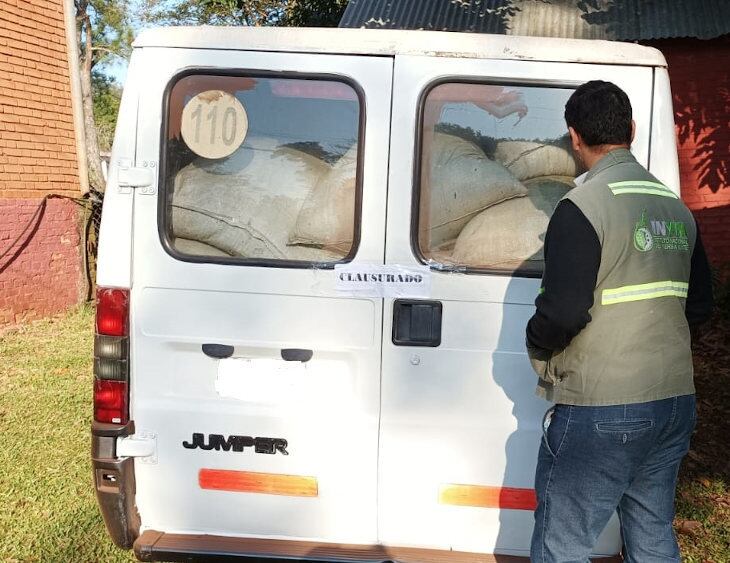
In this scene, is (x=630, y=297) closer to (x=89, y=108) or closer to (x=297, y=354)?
(x=297, y=354)

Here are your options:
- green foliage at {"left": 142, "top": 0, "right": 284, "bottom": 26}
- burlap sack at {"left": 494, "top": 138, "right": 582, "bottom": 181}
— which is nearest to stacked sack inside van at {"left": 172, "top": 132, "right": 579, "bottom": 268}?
burlap sack at {"left": 494, "top": 138, "right": 582, "bottom": 181}

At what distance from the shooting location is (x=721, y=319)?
837 centimetres

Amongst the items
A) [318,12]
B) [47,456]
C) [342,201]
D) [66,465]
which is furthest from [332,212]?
[318,12]

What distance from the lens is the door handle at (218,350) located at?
2.70 meters

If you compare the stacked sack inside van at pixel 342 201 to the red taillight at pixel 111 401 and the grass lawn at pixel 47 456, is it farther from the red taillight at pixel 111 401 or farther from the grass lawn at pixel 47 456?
the grass lawn at pixel 47 456

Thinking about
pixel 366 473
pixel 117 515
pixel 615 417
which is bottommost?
pixel 117 515

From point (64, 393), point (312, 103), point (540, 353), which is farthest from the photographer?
point (64, 393)

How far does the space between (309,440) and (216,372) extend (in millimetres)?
428

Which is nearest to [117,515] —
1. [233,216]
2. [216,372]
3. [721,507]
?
[216,372]

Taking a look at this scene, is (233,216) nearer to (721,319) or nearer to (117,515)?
(117,515)

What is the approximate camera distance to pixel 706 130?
336 inches

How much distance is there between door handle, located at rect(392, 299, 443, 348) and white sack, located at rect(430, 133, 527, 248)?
0.22 m

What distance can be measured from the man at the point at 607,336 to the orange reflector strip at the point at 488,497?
37 centimetres

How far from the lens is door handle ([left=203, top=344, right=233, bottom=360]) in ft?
8.87
